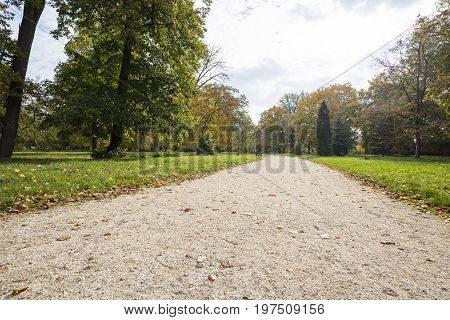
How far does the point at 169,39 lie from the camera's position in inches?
630

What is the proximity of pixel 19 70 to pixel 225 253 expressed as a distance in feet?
50.2

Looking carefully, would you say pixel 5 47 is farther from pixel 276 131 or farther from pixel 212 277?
pixel 276 131

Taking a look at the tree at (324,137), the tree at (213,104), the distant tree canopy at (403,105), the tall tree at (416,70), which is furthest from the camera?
the tree at (324,137)

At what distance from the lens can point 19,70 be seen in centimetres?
1312

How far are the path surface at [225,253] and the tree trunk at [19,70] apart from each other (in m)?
11.2

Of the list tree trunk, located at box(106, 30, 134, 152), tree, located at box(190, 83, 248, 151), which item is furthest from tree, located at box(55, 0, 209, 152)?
tree, located at box(190, 83, 248, 151)

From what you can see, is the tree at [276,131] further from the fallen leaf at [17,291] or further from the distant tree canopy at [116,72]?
the fallen leaf at [17,291]

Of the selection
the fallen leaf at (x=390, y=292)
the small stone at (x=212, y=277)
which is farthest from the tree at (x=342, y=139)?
the small stone at (x=212, y=277)

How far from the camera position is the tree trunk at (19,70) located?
1302 centimetres

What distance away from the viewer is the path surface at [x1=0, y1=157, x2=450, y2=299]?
231 centimetres

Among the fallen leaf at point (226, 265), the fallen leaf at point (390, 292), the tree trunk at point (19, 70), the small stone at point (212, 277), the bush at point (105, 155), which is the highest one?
the tree trunk at point (19, 70)

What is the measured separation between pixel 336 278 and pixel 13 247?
371cm

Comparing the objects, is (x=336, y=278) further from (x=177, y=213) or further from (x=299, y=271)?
(x=177, y=213)

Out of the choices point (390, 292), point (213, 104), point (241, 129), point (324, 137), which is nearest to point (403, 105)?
point (324, 137)
